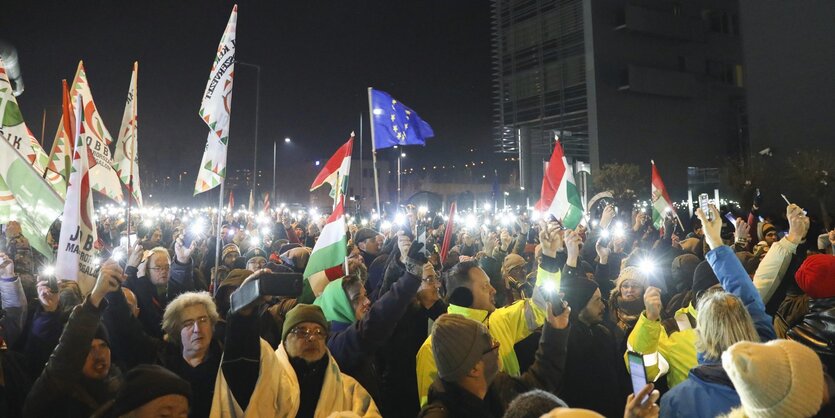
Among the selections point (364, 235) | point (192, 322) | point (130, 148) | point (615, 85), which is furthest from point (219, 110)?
point (615, 85)

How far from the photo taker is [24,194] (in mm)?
6828

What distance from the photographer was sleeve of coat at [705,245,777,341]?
3.98 m

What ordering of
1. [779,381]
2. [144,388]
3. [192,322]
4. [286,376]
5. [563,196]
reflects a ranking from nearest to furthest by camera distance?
[779,381] → [144,388] → [286,376] → [192,322] → [563,196]

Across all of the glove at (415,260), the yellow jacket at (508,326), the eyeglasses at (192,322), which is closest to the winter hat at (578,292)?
the yellow jacket at (508,326)

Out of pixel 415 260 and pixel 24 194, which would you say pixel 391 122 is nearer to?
pixel 24 194

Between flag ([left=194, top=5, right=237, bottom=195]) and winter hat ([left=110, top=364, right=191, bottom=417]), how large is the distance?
19.1ft

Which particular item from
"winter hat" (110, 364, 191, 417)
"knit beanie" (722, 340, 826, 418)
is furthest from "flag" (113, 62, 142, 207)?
"knit beanie" (722, 340, 826, 418)

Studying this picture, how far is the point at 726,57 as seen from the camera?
6619 centimetres

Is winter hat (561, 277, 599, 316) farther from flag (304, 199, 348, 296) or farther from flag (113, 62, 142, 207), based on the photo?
flag (113, 62, 142, 207)

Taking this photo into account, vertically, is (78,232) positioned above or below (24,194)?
below

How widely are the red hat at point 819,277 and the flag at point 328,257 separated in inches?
159

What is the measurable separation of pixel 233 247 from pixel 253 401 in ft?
23.5

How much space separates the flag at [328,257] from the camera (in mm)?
6410

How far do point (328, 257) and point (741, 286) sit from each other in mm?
3867
